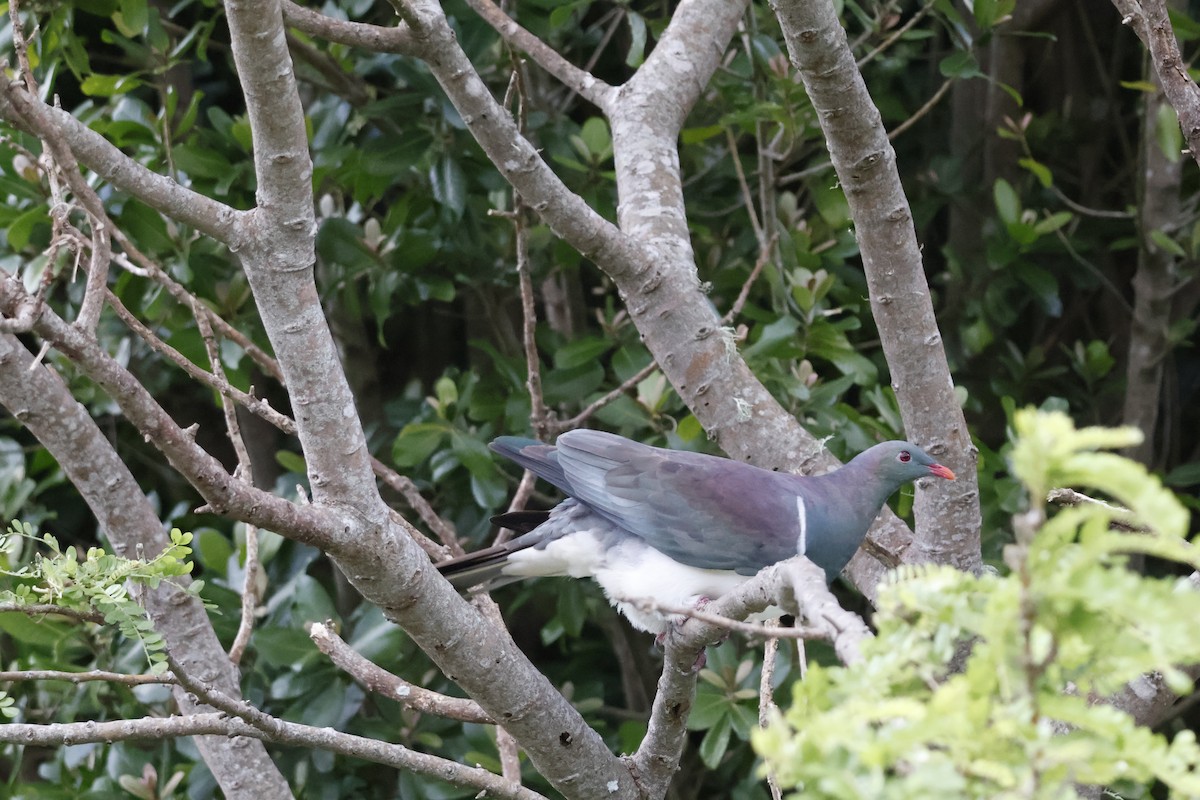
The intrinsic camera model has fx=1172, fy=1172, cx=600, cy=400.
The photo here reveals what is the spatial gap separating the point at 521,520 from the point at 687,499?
0.31 m

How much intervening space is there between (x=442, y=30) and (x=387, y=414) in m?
1.31

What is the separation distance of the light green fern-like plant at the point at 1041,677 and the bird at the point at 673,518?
116cm

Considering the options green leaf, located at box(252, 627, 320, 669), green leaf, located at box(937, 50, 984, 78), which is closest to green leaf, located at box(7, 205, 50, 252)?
green leaf, located at box(252, 627, 320, 669)

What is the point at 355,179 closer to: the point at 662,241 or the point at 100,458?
the point at 662,241

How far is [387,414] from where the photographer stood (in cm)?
282

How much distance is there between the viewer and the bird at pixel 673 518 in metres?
1.82

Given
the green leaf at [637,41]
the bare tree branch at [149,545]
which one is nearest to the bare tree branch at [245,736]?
the bare tree branch at [149,545]

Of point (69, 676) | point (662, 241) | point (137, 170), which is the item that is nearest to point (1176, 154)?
point (662, 241)

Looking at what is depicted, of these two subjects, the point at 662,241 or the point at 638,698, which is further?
the point at 638,698

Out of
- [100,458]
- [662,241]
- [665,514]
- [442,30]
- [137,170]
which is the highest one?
[442,30]

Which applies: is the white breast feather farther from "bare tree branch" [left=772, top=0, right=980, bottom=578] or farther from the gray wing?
"bare tree branch" [left=772, top=0, right=980, bottom=578]

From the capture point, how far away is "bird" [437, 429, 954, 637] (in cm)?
182

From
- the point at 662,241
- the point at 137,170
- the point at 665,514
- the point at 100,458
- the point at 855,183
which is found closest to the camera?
the point at 137,170

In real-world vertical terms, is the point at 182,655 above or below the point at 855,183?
below
